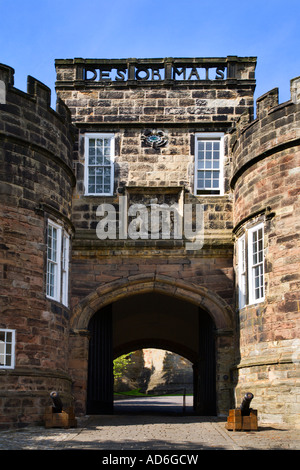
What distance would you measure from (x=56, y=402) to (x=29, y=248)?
321 cm

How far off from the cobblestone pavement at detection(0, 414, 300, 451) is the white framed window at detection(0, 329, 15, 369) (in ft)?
4.20

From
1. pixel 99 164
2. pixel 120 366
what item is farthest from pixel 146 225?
pixel 120 366

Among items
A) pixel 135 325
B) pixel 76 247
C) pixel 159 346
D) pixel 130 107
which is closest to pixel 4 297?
pixel 76 247

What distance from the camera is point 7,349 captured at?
13516mm

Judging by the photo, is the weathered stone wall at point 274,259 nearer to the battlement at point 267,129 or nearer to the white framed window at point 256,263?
the battlement at point 267,129

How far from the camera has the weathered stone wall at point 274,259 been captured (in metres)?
13.8

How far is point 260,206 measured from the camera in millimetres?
15320

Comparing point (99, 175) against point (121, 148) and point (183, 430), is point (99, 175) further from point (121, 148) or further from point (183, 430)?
point (183, 430)

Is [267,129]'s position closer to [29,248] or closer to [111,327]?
[29,248]

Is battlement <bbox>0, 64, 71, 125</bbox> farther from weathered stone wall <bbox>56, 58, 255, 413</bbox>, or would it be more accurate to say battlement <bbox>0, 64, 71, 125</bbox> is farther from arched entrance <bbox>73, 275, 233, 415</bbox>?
arched entrance <bbox>73, 275, 233, 415</bbox>

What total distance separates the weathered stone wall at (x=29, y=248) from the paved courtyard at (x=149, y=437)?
0.87 meters

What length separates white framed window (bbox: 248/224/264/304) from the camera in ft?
49.9

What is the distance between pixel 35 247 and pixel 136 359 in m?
30.1

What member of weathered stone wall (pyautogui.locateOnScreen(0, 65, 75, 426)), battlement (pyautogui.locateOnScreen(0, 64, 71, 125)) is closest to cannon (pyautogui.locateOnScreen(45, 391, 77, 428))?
weathered stone wall (pyautogui.locateOnScreen(0, 65, 75, 426))
